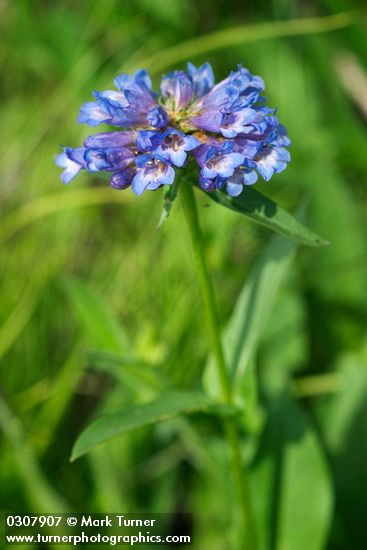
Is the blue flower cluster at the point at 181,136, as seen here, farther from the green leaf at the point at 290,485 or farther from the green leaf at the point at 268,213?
the green leaf at the point at 290,485

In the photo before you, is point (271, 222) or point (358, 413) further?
point (358, 413)

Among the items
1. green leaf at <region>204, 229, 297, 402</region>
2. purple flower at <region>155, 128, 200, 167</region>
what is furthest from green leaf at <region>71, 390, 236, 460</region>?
purple flower at <region>155, 128, 200, 167</region>

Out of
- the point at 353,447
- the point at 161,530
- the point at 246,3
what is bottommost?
the point at 161,530

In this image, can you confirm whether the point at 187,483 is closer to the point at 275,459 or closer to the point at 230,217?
the point at 275,459

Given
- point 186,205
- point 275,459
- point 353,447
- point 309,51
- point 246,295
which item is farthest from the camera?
point 309,51

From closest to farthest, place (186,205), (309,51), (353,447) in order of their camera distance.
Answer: (186,205), (353,447), (309,51)

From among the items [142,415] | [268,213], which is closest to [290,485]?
[142,415]

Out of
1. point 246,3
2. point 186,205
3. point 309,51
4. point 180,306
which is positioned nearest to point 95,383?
point 180,306
